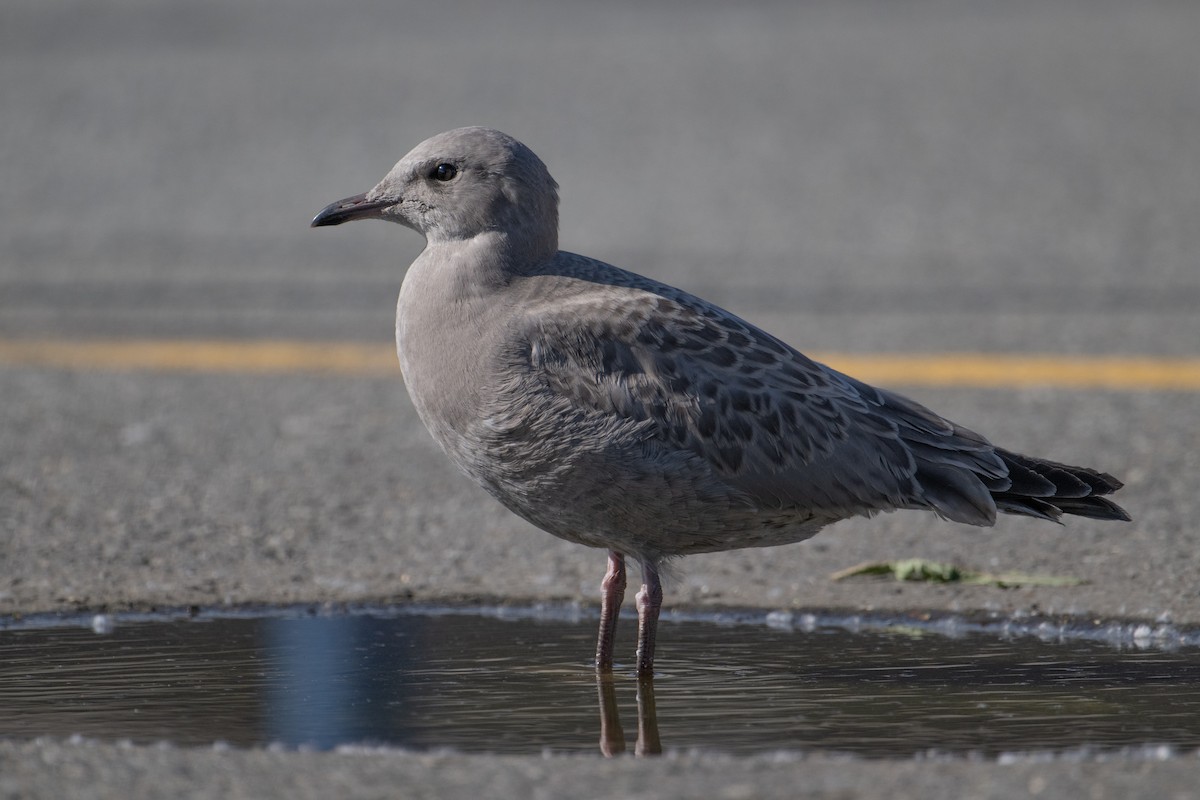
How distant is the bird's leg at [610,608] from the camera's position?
17.9 feet

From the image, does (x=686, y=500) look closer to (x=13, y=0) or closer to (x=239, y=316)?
(x=239, y=316)

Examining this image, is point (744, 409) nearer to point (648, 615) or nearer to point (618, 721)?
point (648, 615)

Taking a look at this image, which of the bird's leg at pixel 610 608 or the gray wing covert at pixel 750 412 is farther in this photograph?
the bird's leg at pixel 610 608

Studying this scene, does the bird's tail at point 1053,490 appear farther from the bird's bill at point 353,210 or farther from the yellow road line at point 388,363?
the yellow road line at point 388,363

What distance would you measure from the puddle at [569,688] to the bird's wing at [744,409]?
519 millimetres

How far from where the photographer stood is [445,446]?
5477 mm

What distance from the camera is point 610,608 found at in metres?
5.54

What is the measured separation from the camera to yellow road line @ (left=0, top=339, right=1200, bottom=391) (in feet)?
32.2

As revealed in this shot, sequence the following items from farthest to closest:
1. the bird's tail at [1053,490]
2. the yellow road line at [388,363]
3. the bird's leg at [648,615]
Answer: the yellow road line at [388,363]
the bird's tail at [1053,490]
the bird's leg at [648,615]

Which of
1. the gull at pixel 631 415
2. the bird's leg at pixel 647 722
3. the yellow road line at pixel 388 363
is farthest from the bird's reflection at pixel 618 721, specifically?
the yellow road line at pixel 388 363

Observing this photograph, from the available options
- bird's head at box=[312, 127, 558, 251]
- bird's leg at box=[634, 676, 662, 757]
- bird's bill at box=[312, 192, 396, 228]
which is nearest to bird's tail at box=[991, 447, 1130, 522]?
bird's leg at box=[634, 676, 662, 757]

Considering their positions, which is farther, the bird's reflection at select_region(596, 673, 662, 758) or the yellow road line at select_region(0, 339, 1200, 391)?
the yellow road line at select_region(0, 339, 1200, 391)

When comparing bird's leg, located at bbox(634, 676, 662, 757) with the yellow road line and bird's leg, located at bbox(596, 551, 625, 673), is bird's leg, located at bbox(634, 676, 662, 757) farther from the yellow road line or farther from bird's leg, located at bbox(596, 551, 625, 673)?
the yellow road line

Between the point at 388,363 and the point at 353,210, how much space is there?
4.90 metres
